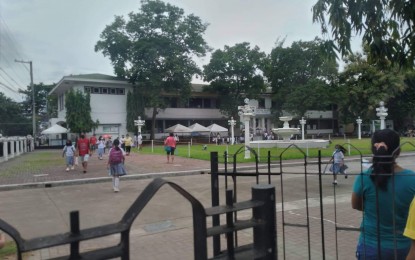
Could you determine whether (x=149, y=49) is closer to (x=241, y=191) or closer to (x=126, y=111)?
(x=126, y=111)

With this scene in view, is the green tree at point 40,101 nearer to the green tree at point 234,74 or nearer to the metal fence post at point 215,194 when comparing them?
the green tree at point 234,74

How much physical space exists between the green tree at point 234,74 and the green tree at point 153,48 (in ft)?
20.5

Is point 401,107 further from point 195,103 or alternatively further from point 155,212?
point 155,212

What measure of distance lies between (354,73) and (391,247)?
50.2m

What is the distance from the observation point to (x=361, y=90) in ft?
157

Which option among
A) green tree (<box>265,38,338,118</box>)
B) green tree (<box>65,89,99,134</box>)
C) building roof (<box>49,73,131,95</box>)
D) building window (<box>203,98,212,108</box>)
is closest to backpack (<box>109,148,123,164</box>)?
green tree (<box>65,89,99,134</box>)

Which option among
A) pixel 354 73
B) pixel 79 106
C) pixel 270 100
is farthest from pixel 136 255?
pixel 270 100

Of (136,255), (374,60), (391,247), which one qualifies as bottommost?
(136,255)

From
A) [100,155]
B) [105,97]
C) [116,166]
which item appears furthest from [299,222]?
[105,97]

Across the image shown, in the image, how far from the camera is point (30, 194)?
37.9 feet

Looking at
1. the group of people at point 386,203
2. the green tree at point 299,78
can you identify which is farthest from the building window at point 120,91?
the group of people at point 386,203

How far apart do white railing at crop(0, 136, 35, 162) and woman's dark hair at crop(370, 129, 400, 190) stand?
1018 inches

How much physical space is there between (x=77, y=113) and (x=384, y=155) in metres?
38.3

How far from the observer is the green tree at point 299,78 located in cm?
5028
